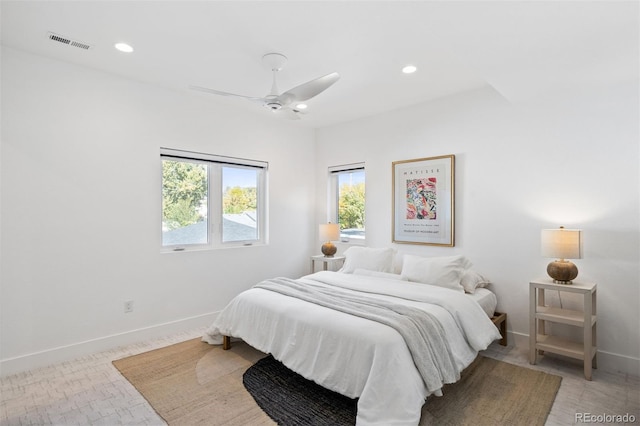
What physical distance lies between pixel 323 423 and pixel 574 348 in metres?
2.23

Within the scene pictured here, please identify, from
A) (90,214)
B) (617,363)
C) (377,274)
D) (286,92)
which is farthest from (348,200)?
(617,363)

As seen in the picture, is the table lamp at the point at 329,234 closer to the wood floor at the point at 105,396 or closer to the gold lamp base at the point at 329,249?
the gold lamp base at the point at 329,249

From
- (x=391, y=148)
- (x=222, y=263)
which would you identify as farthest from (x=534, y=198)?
(x=222, y=263)

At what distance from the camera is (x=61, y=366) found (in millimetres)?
2906

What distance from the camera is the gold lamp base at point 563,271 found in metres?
2.81

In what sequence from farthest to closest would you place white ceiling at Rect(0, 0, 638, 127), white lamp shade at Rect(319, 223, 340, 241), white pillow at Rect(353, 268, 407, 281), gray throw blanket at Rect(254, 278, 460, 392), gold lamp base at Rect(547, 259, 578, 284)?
white lamp shade at Rect(319, 223, 340, 241), white pillow at Rect(353, 268, 407, 281), gold lamp base at Rect(547, 259, 578, 284), gray throw blanket at Rect(254, 278, 460, 392), white ceiling at Rect(0, 0, 638, 127)

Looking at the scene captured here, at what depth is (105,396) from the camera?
95.3 inches

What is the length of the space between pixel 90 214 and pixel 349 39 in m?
2.82

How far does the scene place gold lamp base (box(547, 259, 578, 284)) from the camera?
2.81 meters

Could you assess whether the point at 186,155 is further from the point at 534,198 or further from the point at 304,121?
the point at 534,198

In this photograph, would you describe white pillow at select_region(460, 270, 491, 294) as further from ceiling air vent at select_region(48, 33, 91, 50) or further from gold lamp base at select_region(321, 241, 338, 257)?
ceiling air vent at select_region(48, 33, 91, 50)

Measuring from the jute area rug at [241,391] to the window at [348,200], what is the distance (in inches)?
91.6

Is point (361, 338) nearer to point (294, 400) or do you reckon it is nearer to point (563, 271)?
point (294, 400)
